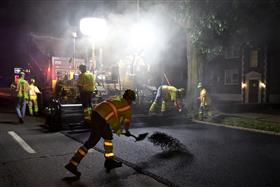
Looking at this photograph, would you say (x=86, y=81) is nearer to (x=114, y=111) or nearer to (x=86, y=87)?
(x=86, y=87)

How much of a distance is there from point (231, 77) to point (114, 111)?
27003 millimetres

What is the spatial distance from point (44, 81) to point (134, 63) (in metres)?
3.87

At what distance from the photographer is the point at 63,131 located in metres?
8.80

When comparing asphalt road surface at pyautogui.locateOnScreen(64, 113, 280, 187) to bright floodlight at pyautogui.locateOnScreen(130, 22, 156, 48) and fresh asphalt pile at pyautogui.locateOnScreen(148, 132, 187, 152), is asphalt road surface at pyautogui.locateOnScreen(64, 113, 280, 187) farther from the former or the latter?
bright floodlight at pyautogui.locateOnScreen(130, 22, 156, 48)

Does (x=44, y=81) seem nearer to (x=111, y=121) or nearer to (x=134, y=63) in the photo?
(x=134, y=63)

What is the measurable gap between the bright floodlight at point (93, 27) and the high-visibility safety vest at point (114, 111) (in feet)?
24.5

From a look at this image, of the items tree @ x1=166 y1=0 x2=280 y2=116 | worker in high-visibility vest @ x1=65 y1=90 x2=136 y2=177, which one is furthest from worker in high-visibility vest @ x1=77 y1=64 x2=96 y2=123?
tree @ x1=166 y1=0 x2=280 y2=116

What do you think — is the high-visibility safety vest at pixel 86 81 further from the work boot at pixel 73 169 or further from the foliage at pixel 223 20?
the foliage at pixel 223 20

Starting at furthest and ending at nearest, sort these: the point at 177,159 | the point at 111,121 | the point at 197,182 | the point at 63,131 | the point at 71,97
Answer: the point at 71,97, the point at 63,131, the point at 177,159, the point at 111,121, the point at 197,182

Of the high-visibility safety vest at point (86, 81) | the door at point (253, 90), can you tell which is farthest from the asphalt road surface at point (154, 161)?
the door at point (253, 90)

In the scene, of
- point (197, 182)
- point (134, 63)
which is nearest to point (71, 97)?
point (134, 63)

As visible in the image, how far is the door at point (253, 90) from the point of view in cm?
2677

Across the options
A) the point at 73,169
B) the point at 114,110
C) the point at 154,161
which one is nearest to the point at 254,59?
the point at 154,161

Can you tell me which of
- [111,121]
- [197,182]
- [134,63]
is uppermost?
[134,63]
